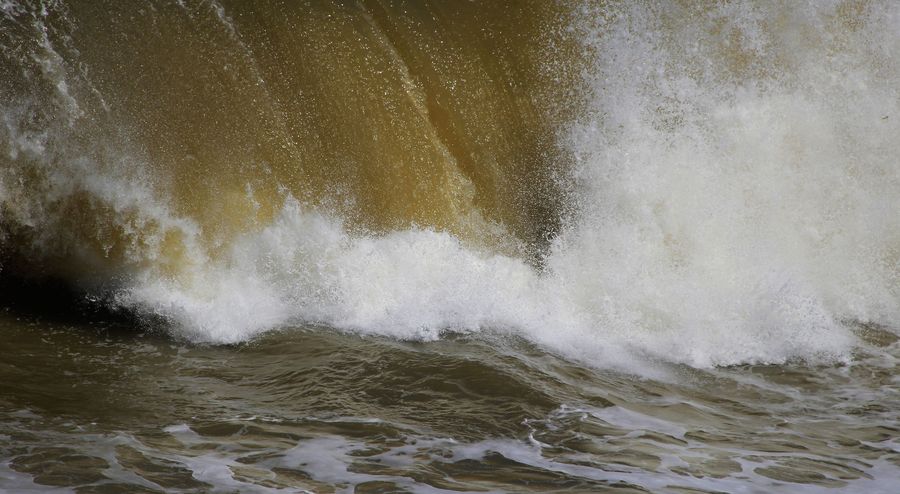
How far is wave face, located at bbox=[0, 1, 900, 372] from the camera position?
4859 millimetres

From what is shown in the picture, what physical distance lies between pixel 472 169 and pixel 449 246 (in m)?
0.74

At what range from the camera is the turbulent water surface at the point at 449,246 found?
321cm

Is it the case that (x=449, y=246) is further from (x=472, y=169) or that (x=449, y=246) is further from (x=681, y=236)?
(x=681, y=236)

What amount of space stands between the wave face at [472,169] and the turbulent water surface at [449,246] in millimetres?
20

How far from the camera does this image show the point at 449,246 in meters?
5.39

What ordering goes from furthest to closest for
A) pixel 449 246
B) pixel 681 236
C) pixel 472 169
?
1. pixel 472 169
2. pixel 681 236
3. pixel 449 246

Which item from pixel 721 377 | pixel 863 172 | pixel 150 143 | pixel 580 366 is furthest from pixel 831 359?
pixel 150 143

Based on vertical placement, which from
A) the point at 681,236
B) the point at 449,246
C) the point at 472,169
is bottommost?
the point at 449,246

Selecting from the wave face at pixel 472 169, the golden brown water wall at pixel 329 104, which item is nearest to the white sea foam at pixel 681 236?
the wave face at pixel 472 169

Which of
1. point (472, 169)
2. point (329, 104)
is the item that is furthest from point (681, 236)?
point (329, 104)

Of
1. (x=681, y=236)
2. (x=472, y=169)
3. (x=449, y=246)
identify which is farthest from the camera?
(x=472, y=169)

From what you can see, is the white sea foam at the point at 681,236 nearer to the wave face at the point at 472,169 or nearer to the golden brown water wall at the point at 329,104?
the wave face at the point at 472,169

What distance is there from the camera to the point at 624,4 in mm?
5828

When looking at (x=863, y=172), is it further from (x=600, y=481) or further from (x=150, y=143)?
(x=150, y=143)
